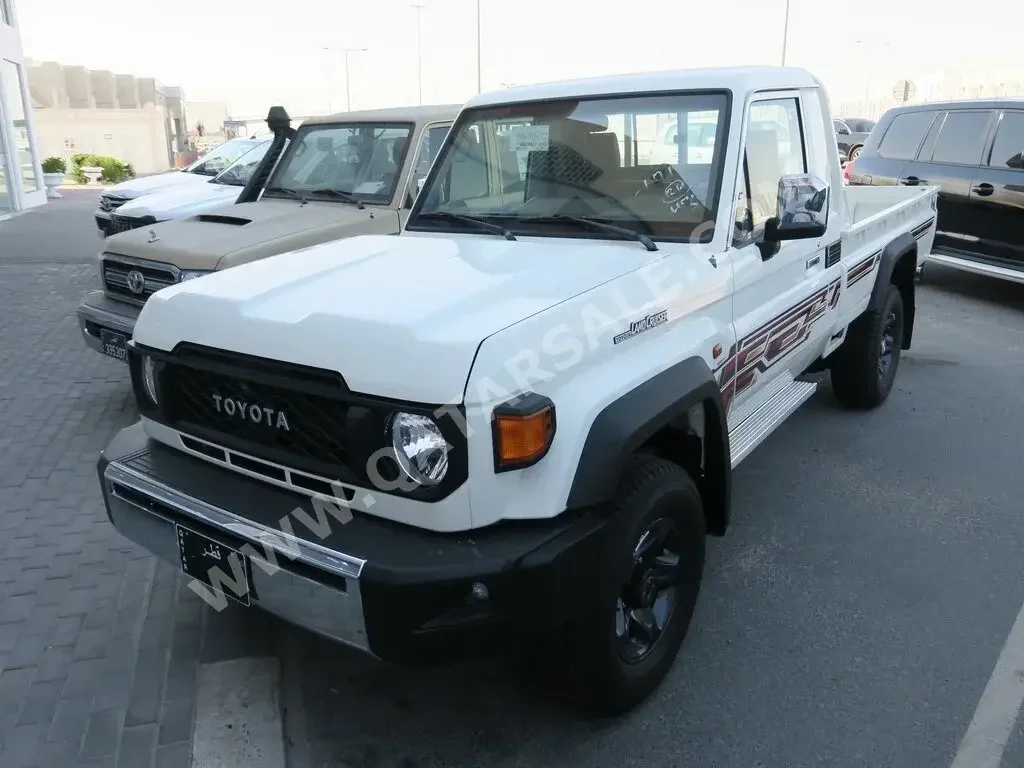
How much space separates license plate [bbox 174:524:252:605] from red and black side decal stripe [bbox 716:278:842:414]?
1771 millimetres

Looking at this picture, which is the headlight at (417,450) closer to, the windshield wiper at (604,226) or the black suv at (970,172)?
the windshield wiper at (604,226)

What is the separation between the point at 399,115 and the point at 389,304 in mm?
4014

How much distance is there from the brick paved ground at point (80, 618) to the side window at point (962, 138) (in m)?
Result: 8.01

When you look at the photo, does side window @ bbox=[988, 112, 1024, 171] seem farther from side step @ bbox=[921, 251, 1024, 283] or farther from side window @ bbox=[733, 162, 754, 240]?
side window @ bbox=[733, 162, 754, 240]

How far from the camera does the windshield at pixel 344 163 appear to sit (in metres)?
5.91

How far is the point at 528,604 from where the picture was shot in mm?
2164

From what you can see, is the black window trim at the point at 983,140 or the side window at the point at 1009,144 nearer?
the side window at the point at 1009,144

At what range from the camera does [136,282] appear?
17.6 ft

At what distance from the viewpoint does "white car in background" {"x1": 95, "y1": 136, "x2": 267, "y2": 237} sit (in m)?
10.3

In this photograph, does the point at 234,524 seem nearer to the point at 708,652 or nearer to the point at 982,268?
the point at 708,652

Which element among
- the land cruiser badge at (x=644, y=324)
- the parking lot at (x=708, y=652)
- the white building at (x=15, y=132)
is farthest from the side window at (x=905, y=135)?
the white building at (x=15, y=132)

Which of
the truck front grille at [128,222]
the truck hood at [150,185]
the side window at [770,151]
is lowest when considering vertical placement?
the truck front grille at [128,222]

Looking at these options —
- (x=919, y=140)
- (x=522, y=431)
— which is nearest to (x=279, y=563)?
(x=522, y=431)

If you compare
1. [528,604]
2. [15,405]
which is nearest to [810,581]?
[528,604]
